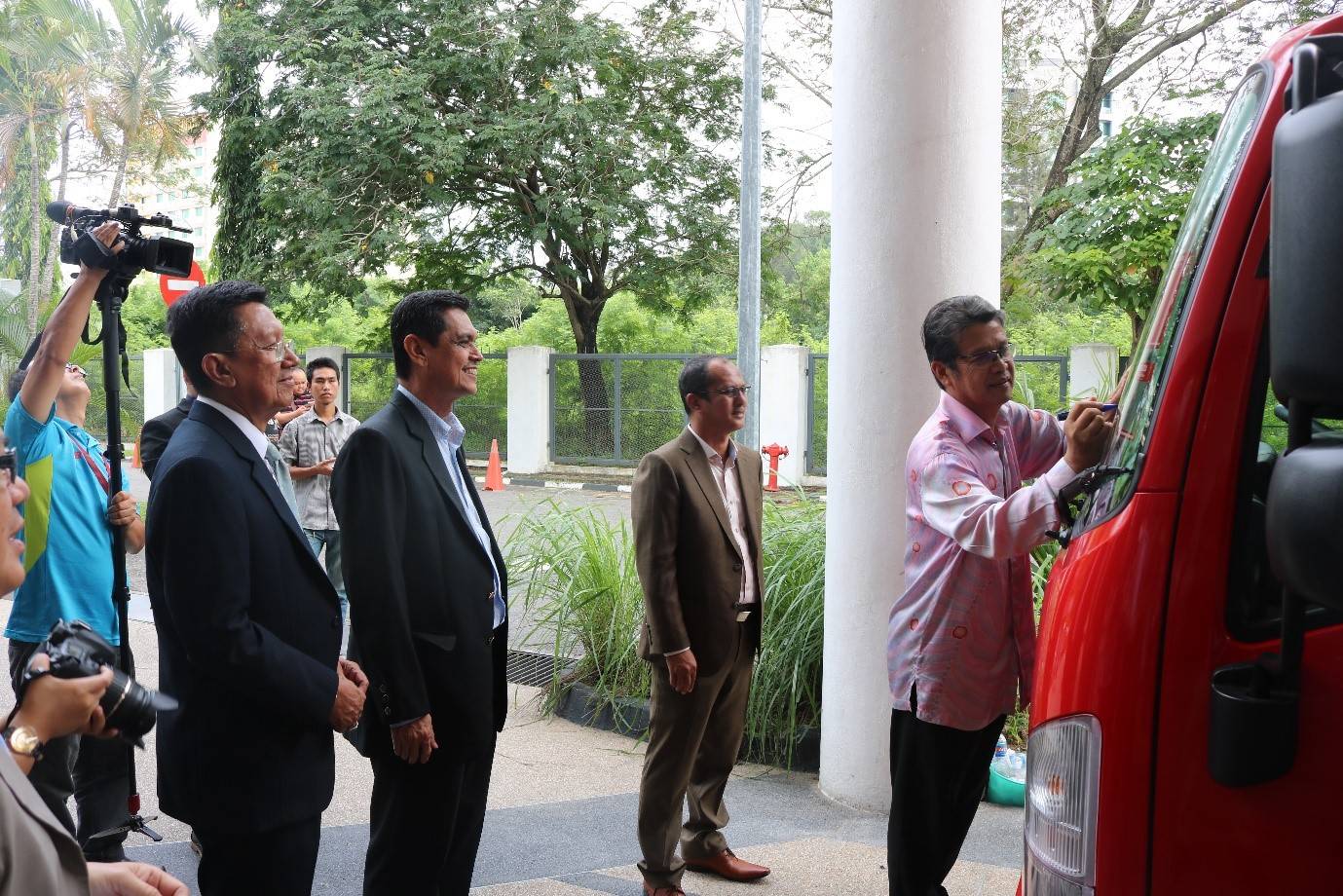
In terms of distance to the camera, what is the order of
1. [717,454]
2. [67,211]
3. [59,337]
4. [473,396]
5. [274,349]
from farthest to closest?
[473,396] → [717,454] → [67,211] → [59,337] → [274,349]

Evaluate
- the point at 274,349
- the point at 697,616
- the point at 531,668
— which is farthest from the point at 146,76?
the point at 274,349

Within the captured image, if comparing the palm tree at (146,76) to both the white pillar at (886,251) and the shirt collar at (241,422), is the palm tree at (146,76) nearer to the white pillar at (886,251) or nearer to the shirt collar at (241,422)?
the white pillar at (886,251)

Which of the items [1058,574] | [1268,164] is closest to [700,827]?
[1058,574]

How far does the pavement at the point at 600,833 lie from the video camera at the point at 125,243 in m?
2.28

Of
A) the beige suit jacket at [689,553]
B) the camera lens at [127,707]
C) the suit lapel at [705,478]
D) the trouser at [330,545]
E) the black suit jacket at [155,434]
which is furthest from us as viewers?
the trouser at [330,545]

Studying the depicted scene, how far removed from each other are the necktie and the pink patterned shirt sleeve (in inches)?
66.2

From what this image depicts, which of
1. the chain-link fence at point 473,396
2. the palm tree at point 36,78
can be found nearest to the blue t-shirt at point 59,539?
the chain-link fence at point 473,396

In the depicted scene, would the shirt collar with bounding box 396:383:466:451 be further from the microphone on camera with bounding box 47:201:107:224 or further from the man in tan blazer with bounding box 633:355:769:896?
the microphone on camera with bounding box 47:201:107:224

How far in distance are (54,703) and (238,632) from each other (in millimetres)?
Result: 717

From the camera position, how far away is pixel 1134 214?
12820 mm

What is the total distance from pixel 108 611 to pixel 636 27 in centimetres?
1954

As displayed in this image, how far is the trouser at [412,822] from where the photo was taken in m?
3.39

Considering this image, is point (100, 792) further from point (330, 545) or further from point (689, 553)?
point (330, 545)

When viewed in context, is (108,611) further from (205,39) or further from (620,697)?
(205,39)
